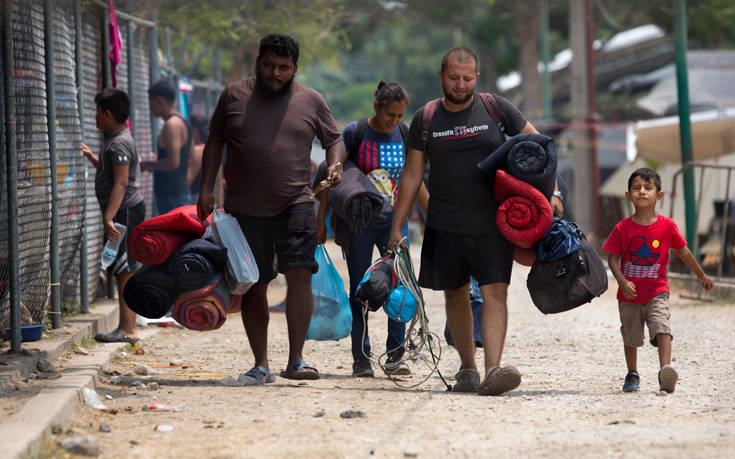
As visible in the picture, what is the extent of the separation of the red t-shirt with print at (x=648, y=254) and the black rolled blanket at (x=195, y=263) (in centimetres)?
215

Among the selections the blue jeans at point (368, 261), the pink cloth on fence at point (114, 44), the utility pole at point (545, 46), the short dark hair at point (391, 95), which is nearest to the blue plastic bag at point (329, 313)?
the blue jeans at point (368, 261)

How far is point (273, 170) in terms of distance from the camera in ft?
19.2

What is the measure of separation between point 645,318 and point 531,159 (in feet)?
3.97

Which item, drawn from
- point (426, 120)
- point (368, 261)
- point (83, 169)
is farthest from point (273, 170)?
point (83, 169)

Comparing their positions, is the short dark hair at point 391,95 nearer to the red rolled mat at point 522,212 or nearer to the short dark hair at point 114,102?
the red rolled mat at point 522,212

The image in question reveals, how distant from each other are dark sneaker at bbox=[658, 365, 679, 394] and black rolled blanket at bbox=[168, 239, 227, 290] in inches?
94.7

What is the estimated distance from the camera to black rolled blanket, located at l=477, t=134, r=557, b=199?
550cm

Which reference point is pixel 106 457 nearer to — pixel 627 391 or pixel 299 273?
pixel 299 273

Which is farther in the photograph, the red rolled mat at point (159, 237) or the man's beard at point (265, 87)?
the man's beard at point (265, 87)

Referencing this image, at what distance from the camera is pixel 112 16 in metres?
8.99

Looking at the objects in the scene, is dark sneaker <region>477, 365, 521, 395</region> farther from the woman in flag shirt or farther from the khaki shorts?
the woman in flag shirt

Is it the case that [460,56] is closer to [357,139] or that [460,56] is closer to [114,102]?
[357,139]

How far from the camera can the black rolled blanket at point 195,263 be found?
223 inches

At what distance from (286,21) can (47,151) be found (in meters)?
7.53
